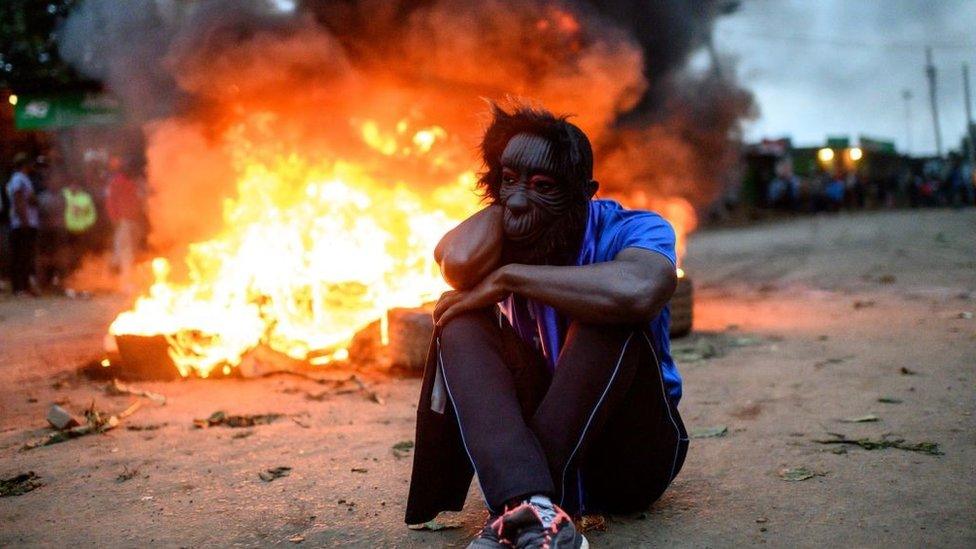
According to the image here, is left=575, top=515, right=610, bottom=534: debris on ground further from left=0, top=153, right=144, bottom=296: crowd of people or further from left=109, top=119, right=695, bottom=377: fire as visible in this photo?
left=0, top=153, right=144, bottom=296: crowd of people

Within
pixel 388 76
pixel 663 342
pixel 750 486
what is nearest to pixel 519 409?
pixel 663 342

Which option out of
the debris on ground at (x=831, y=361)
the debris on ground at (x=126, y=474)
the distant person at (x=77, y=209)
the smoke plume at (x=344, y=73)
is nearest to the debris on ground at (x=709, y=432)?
the debris on ground at (x=831, y=361)

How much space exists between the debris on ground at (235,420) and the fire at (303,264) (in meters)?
1.31

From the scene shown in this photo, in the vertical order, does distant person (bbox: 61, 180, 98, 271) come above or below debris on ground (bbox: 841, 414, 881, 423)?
above

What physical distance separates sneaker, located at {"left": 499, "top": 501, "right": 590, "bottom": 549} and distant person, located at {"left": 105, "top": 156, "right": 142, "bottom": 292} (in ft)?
36.6

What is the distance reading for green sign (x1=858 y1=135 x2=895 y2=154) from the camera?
49.6 m

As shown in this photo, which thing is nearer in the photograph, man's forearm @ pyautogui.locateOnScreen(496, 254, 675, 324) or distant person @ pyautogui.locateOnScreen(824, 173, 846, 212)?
man's forearm @ pyautogui.locateOnScreen(496, 254, 675, 324)

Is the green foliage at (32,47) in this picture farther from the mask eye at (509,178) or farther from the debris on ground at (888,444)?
the debris on ground at (888,444)

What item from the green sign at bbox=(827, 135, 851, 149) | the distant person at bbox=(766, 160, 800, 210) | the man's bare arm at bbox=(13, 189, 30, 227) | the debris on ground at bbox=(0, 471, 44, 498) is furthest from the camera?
the green sign at bbox=(827, 135, 851, 149)

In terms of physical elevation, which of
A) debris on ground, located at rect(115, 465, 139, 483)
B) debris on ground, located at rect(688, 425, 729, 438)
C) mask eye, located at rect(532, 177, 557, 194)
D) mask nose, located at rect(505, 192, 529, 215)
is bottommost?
debris on ground, located at rect(688, 425, 729, 438)

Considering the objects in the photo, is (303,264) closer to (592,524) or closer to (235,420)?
(235,420)

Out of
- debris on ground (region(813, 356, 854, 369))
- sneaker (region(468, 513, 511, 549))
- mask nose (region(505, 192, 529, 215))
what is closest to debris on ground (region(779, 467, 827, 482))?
sneaker (region(468, 513, 511, 549))

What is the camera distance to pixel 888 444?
3551 mm

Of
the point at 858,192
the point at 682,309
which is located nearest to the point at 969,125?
the point at 858,192
